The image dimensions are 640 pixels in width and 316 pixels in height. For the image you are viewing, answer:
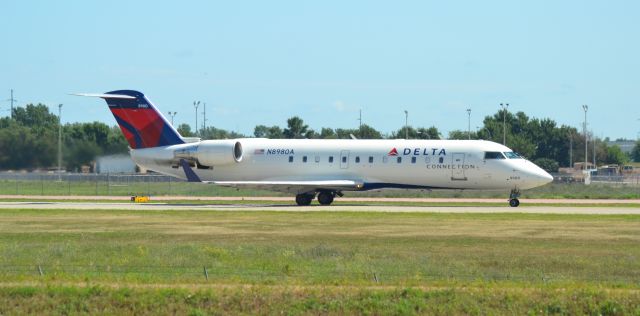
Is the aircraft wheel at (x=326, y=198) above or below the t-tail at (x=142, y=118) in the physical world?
below

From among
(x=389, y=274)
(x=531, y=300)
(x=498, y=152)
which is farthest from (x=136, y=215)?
(x=531, y=300)

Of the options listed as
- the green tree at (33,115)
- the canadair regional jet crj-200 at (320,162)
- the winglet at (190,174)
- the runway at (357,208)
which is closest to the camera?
the runway at (357,208)

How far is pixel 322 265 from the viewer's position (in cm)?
2761

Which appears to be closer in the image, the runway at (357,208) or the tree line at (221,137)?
the runway at (357,208)

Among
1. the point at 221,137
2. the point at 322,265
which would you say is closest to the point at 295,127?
the point at 221,137

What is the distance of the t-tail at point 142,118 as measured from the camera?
192ft

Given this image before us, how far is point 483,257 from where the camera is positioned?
29516 millimetres

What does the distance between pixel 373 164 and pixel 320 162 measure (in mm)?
3015

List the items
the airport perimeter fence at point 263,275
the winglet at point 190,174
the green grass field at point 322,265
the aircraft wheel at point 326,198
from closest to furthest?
the green grass field at point 322,265 → the airport perimeter fence at point 263,275 → the winglet at point 190,174 → the aircraft wheel at point 326,198

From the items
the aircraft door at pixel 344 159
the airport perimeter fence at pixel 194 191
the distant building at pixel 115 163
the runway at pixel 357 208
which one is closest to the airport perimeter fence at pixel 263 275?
the runway at pixel 357 208

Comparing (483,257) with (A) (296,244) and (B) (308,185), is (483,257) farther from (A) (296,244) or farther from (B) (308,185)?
(B) (308,185)

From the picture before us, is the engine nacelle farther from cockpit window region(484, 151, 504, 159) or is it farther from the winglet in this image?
cockpit window region(484, 151, 504, 159)

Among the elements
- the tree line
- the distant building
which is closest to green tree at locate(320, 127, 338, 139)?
the tree line

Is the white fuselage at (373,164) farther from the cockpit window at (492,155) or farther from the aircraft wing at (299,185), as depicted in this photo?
the aircraft wing at (299,185)
